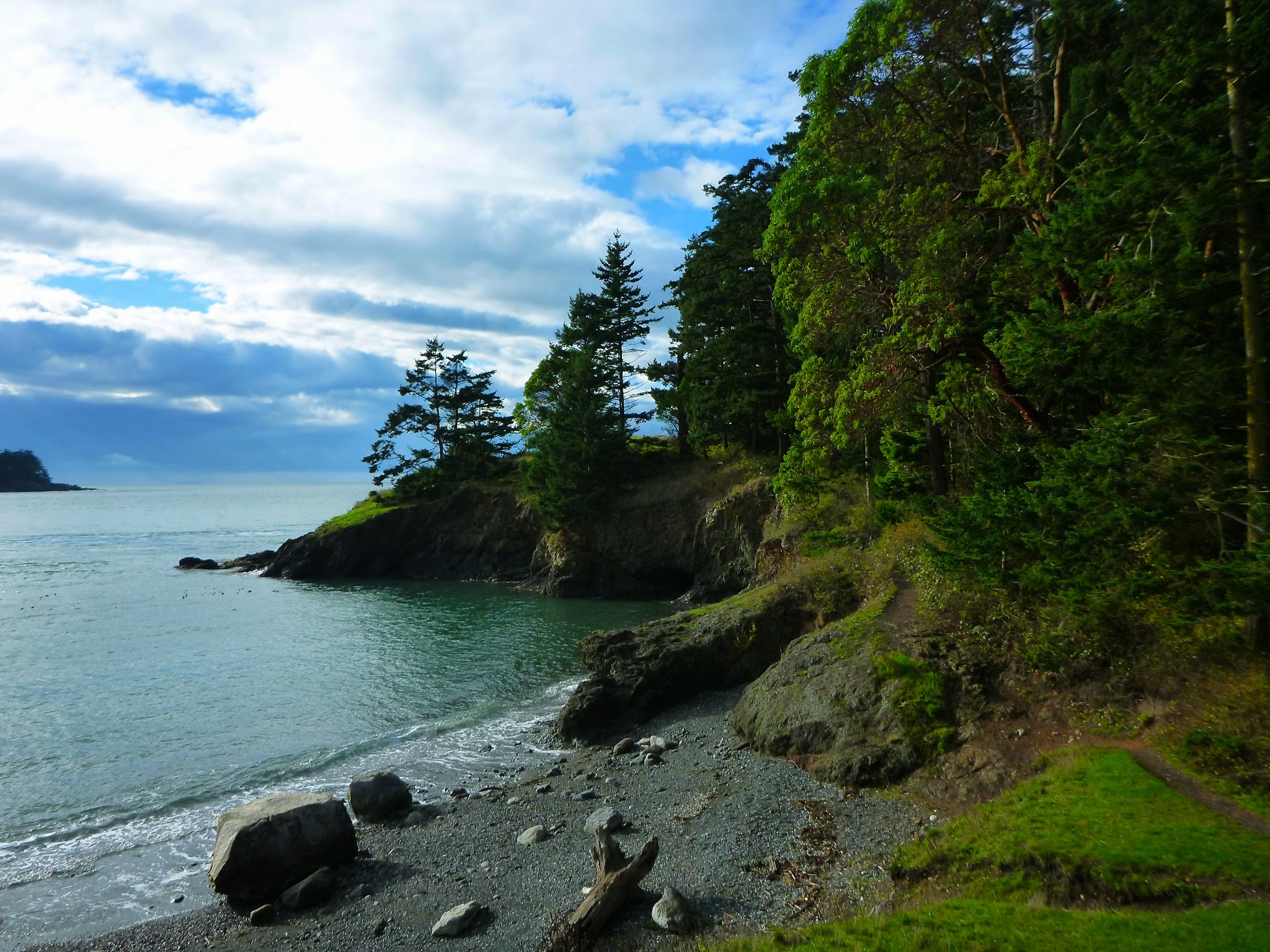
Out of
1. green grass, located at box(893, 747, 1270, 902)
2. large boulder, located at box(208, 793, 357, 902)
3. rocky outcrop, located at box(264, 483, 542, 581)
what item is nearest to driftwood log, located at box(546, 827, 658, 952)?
green grass, located at box(893, 747, 1270, 902)

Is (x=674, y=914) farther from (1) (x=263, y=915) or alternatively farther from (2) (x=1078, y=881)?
(1) (x=263, y=915)

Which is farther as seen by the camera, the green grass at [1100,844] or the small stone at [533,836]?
the small stone at [533,836]

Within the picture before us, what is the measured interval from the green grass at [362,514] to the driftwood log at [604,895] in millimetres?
56725

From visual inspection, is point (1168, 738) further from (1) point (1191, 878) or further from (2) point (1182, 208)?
(2) point (1182, 208)

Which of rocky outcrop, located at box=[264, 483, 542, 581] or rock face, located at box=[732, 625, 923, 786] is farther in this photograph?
rocky outcrop, located at box=[264, 483, 542, 581]

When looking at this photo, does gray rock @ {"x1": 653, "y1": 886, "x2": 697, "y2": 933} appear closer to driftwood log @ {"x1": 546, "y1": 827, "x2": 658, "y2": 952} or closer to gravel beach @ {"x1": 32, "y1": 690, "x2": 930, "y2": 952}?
gravel beach @ {"x1": 32, "y1": 690, "x2": 930, "y2": 952}

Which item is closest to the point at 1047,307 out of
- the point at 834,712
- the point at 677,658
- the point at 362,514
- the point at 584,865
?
the point at 834,712

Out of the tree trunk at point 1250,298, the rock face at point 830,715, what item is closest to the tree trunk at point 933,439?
the rock face at point 830,715

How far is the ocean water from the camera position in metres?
14.8

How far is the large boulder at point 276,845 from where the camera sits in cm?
1243

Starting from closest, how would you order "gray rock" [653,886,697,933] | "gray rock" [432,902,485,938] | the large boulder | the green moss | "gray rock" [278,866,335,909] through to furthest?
"gray rock" [653,886,697,933], "gray rock" [432,902,485,938], "gray rock" [278,866,335,909], the large boulder, the green moss

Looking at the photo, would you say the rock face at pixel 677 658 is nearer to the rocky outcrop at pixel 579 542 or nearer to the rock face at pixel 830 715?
the rock face at pixel 830 715

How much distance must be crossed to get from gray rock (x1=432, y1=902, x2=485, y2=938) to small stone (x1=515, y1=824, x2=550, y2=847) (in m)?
2.69

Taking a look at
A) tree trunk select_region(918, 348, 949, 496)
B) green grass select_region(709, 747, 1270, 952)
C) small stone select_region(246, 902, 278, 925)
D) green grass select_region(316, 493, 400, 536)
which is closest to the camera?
green grass select_region(709, 747, 1270, 952)
